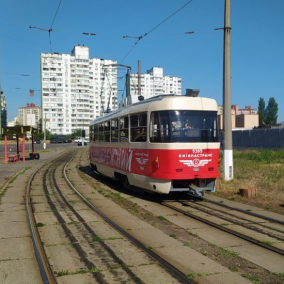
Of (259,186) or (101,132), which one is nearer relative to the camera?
(259,186)

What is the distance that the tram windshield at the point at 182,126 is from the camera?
9914mm

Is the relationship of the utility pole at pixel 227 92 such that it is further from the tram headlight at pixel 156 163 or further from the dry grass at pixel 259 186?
the tram headlight at pixel 156 163

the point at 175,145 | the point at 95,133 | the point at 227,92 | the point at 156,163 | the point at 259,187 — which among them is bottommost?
the point at 259,187

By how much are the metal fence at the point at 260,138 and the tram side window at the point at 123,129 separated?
2065cm

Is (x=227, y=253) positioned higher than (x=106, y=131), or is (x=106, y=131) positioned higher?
(x=106, y=131)

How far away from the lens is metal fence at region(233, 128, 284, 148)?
30.4 metres

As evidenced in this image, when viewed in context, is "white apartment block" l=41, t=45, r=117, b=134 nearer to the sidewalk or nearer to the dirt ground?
the dirt ground

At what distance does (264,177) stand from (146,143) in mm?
6527

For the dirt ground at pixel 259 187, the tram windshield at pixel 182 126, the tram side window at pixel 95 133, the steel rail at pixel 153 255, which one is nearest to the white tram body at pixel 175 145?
the tram windshield at pixel 182 126

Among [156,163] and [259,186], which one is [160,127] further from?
[259,186]

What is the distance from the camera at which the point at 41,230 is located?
24.4 feet

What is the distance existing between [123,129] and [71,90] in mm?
116385

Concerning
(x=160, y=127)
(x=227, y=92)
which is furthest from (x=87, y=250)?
(x=227, y=92)

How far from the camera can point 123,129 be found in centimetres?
1245
